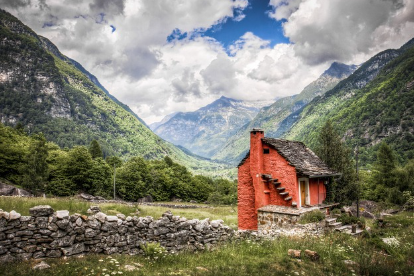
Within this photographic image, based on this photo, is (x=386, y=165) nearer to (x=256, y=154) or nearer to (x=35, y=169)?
(x=256, y=154)

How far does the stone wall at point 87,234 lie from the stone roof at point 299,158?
9.18m

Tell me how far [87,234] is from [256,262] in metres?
6.75

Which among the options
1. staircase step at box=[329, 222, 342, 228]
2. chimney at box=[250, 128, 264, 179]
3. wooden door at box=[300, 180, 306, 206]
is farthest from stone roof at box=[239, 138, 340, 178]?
staircase step at box=[329, 222, 342, 228]

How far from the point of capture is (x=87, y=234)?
944cm

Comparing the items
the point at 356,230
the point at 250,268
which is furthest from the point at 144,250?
the point at 356,230

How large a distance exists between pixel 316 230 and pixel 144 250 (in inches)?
429

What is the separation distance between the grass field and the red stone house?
566 centimetres

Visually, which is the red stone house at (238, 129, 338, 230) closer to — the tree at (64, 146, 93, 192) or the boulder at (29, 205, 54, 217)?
the boulder at (29, 205, 54, 217)

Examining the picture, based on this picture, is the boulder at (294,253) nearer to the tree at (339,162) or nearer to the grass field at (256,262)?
the grass field at (256,262)

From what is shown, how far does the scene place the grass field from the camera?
8078 mm

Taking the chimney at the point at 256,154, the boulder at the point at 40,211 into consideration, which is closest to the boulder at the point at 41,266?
the boulder at the point at 40,211

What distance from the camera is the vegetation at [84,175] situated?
45.8 meters

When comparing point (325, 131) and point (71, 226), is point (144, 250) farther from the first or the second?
point (325, 131)

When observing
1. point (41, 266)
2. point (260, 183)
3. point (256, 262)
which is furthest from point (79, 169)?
point (256, 262)
